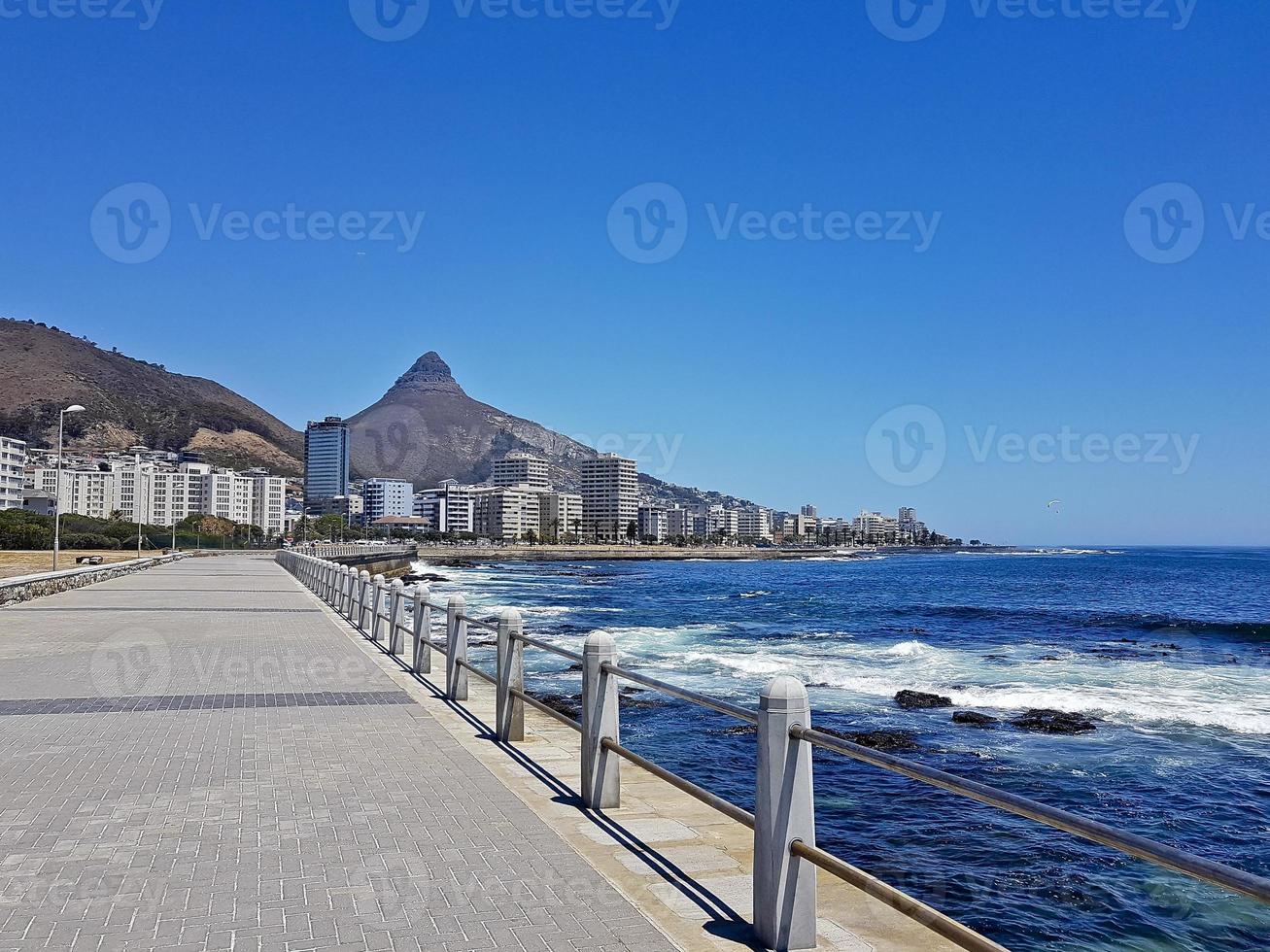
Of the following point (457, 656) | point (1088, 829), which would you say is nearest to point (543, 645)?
point (457, 656)

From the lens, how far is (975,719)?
1781 cm

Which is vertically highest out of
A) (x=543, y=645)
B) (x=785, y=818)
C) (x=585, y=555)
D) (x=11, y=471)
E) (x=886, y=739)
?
(x=11, y=471)

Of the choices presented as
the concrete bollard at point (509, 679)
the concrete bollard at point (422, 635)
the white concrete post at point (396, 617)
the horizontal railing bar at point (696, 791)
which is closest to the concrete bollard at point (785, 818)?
the horizontal railing bar at point (696, 791)

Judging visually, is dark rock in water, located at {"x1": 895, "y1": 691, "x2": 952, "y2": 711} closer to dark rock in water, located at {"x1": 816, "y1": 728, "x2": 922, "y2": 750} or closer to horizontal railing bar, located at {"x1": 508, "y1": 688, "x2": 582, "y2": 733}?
dark rock in water, located at {"x1": 816, "y1": 728, "x2": 922, "y2": 750}

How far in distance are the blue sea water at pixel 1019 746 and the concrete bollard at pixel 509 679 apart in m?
3.69

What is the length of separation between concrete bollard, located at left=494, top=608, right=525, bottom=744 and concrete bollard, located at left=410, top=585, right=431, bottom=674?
431cm

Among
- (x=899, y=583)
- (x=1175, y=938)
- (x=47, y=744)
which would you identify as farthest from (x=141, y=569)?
(x=899, y=583)

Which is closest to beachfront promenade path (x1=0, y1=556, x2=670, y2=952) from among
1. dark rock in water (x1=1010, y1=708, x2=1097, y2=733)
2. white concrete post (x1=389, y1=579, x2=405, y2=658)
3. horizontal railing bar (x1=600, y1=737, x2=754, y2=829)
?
horizontal railing bar (x1=600, y1=737, x2=754, y2=829)

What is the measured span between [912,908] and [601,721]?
3.33 meters

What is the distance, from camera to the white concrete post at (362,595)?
1944 centimetres

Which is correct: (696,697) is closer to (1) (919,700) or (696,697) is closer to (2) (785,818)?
(2) (785,818)

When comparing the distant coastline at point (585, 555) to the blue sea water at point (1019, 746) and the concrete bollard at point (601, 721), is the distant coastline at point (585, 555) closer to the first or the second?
the blue sea water at point (1019, 746)

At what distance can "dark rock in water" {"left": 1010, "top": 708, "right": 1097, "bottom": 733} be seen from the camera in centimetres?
1702

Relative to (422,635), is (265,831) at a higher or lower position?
lower
